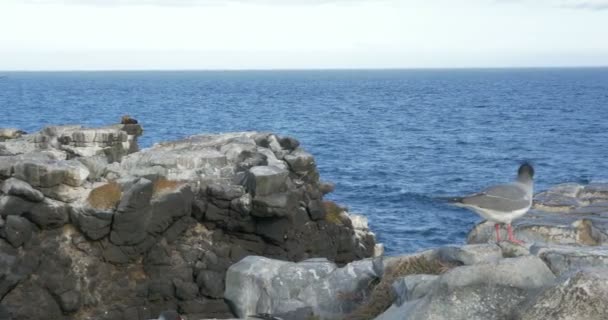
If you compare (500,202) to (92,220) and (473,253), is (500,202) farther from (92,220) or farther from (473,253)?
(92,220)

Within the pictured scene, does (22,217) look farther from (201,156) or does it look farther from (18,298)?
(201,156)

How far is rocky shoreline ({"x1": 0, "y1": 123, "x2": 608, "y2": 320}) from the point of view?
659 inches

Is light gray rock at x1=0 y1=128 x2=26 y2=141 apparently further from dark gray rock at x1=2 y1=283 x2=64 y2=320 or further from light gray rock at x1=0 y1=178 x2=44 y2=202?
dark gray rock at x1=2 y1=283 x2=64 y2=320

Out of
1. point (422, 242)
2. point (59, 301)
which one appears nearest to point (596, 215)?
point (59, 301)

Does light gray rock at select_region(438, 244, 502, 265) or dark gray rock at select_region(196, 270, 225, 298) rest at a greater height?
light gray rock at select_region(438, 244, 502, 265)

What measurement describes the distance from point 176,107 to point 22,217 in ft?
392

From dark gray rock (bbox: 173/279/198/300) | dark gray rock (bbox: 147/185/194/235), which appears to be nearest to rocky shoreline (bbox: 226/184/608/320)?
dark gray rock (bbox: 173/279/198/300)

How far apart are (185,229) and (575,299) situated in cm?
2455

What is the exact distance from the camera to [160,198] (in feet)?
103

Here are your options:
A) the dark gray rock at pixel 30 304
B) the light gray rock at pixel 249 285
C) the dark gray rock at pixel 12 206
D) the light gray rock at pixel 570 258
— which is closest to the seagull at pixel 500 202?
the light gray rock at pixel 570 258

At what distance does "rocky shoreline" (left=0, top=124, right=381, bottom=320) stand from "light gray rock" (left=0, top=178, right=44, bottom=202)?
5 centimetres

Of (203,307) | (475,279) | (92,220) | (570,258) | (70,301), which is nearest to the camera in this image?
(475,279)

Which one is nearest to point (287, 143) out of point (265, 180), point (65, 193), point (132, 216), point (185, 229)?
point (265, 180)

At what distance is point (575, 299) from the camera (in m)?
9.36
